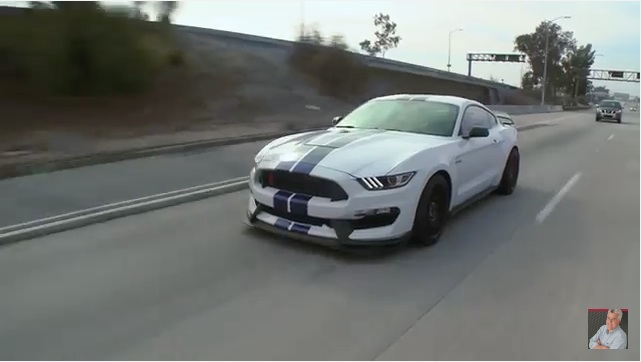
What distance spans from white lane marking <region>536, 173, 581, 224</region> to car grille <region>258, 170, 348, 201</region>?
3159mm

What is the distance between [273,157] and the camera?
5.42 m

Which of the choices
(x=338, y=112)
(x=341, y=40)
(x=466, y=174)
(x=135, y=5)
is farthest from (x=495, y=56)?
(x=466, y=174)

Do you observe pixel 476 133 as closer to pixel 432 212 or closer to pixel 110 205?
pixel 432 212

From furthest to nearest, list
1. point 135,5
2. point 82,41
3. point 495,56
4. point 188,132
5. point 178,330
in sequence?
point 495,56 → point 135,5 → point 82,41 → point 188,132 → point 178,330

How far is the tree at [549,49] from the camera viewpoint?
100m

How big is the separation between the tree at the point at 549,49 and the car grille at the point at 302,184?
10512 cm

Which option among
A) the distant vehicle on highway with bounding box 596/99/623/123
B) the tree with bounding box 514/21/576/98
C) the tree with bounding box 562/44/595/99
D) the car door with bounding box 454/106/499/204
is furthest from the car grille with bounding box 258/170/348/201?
the tree with bounding box 562/44/595/99

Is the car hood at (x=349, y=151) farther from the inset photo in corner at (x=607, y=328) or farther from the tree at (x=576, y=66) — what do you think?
the tree at (x=576, y=66)

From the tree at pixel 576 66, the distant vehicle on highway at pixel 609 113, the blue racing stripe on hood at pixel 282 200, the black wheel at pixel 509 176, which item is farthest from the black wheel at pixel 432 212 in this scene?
the tree at pixel 576 66

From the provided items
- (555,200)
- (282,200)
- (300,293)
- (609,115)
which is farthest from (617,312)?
(609,115)

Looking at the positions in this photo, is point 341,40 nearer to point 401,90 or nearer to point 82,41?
point 82,41

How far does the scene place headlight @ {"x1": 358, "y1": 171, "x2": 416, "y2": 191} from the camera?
16.1 ft

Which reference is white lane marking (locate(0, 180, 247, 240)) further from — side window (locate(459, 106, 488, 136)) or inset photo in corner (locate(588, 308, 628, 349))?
inset photo in corner (locate(588, 308, 628, 349))

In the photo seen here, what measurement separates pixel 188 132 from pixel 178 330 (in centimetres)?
1186
